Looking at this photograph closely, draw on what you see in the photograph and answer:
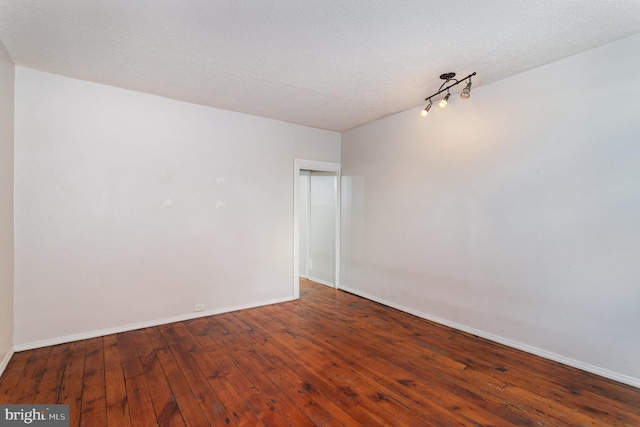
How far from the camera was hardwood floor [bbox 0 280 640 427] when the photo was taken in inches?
77.4

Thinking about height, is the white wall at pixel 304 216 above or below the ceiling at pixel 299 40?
below

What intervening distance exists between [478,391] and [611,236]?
64.9 inches

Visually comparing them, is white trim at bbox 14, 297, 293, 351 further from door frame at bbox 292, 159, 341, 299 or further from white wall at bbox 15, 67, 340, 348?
door frame at bbox 292, 159, 341, 299

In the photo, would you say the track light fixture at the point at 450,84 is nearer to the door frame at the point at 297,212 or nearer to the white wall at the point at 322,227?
the door frame at the point at 297,212

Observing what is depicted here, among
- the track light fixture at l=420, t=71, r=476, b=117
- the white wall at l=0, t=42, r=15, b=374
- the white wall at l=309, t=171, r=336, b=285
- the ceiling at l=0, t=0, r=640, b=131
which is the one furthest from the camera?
the white wall at l=309, t=171, r=336, b=285

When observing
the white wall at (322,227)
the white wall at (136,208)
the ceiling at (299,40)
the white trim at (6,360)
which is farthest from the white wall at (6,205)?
the white wall at (322,227)

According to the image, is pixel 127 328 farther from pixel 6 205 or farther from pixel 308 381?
pixel 308 381

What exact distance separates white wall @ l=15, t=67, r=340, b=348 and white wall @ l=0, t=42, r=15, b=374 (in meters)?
0.13

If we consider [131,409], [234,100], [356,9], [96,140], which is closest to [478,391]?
[131,409]

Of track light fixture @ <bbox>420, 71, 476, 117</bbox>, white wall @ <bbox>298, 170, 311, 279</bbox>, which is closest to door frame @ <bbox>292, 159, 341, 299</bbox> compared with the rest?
white wall @ <bbox>298, 170, 311, 279</bbox>

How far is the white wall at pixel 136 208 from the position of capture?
2883mm

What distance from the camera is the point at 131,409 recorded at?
6.63 feet

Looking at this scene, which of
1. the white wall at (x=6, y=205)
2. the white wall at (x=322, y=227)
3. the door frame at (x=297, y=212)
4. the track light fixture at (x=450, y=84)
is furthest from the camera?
the white wall at (x=322, y=227)

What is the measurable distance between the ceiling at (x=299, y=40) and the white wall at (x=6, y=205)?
24 cm
